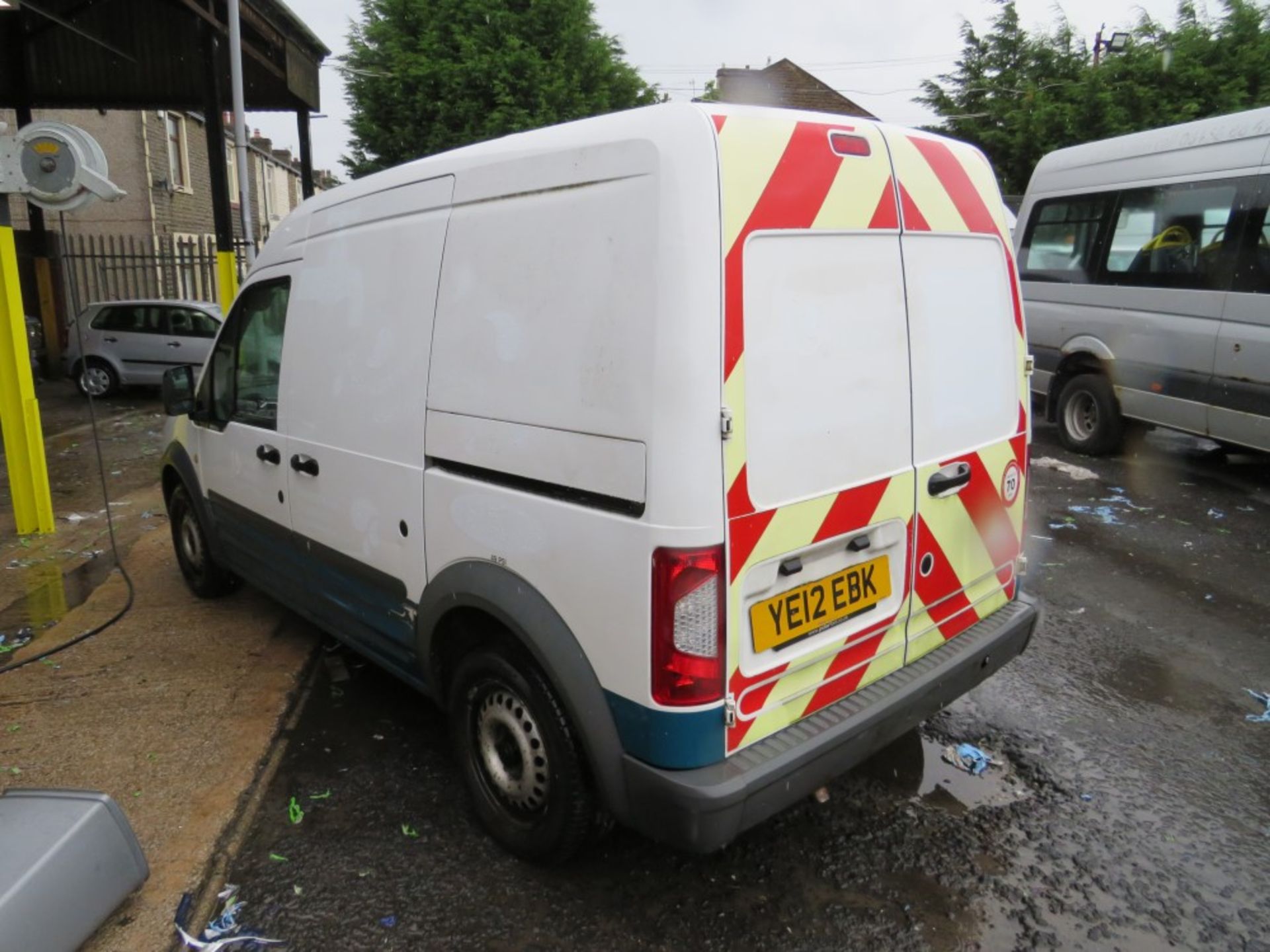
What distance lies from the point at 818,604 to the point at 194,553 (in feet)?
13.4

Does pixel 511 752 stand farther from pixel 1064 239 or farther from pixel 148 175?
pixel 148 175

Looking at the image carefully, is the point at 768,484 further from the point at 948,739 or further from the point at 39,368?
the point at 39,368

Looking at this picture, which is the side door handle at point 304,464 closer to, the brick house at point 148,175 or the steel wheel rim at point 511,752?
the steel wheel rim at point 511,752

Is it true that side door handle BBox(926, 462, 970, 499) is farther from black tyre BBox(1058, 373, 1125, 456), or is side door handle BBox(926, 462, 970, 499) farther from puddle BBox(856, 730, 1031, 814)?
black tyre BBox(1058, 373, 1125, 456)

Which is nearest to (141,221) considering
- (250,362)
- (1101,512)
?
(250,362)

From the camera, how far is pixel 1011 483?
127 inches

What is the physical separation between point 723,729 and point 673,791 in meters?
0.21

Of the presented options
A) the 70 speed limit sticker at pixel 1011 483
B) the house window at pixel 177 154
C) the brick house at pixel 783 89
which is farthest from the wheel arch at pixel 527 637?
the brick house at pixel 783 89

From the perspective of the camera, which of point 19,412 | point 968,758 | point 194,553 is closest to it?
point 968,758

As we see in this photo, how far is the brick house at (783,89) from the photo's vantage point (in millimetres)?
32781

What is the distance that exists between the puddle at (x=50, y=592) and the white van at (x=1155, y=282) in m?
8.35

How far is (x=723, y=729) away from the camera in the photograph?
7.54 feet

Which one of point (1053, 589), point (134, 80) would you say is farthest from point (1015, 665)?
point (134, 80)

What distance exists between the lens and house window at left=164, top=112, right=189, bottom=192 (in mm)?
21547
